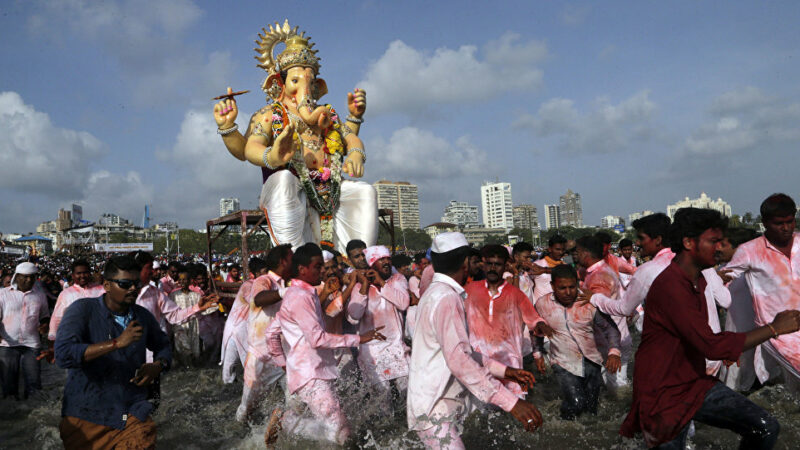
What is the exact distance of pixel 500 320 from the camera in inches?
186

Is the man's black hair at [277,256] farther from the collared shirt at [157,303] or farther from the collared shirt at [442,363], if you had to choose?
the collared shirt at [442,363]

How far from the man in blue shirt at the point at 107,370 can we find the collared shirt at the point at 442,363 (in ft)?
4.93

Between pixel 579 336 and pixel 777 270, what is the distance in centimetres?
160

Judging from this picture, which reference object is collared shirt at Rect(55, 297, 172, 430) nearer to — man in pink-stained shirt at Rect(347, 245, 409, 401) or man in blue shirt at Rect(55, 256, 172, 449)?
man in blue shirt at Rect(55, 256, 172, 449)

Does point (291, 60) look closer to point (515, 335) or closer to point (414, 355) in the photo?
point (515, 335)

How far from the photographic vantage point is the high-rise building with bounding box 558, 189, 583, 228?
161 metres

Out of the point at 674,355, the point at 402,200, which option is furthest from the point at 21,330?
the point at 402,200

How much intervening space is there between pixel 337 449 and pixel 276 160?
5.30 metres

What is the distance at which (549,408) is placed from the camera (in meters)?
5.76

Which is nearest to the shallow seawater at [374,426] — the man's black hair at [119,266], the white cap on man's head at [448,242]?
the white cap on man's head at [448,242]

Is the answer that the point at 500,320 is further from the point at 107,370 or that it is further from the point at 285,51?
the point at 285,51

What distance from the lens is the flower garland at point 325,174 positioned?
9148mm

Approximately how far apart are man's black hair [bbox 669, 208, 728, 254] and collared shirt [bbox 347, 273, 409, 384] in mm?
2954

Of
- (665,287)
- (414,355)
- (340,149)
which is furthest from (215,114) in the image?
(665,287)
